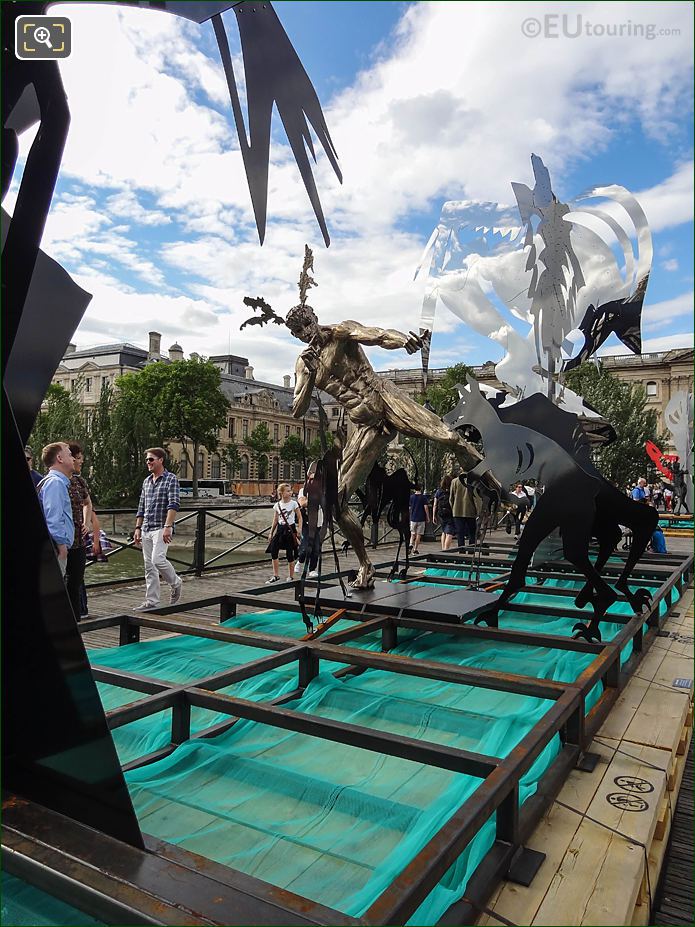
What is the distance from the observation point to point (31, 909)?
1853mm

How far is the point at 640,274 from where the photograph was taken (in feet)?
29.8

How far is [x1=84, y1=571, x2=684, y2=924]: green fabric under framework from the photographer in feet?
7.29

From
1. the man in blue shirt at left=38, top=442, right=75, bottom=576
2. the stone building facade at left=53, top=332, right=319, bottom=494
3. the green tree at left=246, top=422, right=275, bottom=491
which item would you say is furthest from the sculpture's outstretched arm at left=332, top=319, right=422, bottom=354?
the green tree at left=246, top=422, right=275, bottom=491

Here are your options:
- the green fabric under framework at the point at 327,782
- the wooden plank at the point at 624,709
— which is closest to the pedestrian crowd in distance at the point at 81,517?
the green fabric under framework at the point at 327,782

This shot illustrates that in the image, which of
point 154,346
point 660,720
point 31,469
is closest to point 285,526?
point 660,720

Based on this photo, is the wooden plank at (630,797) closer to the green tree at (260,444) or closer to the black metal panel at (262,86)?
the black metal panel at (262,86)

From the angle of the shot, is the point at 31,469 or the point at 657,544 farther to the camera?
the point at 657,544

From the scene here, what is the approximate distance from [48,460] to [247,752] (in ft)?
9.34

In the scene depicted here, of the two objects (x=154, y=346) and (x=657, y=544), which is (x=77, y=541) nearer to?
(x=657, y=544)

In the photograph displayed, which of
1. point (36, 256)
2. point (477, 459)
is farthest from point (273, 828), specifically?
point (477, 459)

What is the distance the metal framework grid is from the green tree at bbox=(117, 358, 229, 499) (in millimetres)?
39482

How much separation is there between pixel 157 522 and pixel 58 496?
2.05 metres

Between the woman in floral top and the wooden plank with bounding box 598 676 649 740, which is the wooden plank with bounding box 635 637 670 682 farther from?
the woman in floral top

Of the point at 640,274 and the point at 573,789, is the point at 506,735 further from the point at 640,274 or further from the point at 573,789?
the point at 640,274
